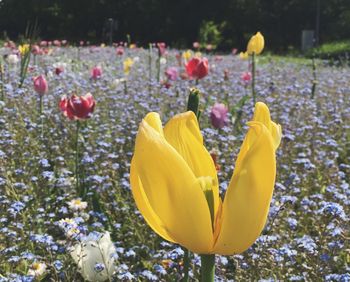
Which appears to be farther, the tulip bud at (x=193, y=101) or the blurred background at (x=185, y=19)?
the blurred background at (x=185, y=19)

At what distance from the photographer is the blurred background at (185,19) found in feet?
85.8

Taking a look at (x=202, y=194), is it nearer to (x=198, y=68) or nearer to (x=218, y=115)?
(x=218, y=115)

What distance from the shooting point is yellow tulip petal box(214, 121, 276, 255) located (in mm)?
748

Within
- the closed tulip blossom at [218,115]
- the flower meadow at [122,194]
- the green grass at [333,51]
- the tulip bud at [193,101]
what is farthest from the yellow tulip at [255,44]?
the green grass at [333,51]

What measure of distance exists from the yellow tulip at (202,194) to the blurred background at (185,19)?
25.1m

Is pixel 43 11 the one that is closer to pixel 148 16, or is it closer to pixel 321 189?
pixel 148 16

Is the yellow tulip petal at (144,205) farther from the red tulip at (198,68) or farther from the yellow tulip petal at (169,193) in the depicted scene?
the red tulip at (198,68)

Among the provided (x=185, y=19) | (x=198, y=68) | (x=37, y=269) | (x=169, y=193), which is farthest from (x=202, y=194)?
(x=185, y=19)

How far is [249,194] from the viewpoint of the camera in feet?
2.50

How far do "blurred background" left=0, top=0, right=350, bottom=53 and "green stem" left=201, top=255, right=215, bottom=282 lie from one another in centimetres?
2512

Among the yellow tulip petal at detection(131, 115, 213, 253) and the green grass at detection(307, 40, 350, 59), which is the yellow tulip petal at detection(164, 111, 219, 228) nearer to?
the yellow tulip petal at detection(131, 115, 213, 253)

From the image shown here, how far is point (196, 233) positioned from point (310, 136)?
3.53 metres

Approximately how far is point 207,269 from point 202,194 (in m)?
0.10

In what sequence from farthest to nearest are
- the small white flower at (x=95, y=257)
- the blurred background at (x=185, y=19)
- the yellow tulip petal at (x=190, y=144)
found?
the blurred background at (x=185, y=19)
the small white flower at (x=95, y=257)
the yellow tulip petal at (x=190, y=144)
